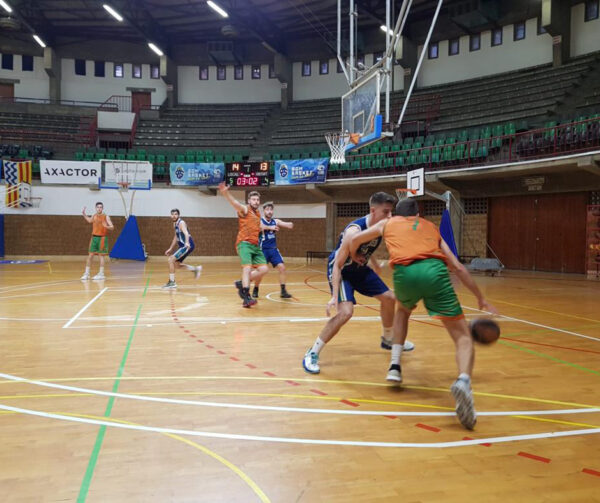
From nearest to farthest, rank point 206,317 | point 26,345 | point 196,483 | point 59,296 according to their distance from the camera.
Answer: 1. point 196,483
2. point 26,345
3. point 206,317
4. point 59,296

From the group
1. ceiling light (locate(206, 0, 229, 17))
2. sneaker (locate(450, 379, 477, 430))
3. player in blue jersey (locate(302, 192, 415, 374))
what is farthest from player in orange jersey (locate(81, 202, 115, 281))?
ceiling light (locate(206, 0, 229, 17))

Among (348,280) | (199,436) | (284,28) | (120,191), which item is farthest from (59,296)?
(284,28)

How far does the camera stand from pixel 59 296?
9297 millimetres

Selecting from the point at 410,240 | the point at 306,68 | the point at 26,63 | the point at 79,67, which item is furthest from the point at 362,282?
the point at 26,63

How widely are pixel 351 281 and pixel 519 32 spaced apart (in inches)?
885

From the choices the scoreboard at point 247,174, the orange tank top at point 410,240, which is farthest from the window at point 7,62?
the orange tank top at point 410,240

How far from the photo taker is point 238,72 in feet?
93.6

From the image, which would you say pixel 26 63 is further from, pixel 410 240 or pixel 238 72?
pixel 410 240

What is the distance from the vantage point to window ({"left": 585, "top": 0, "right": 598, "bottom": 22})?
19.8m

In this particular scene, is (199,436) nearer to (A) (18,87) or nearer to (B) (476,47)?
(B) (476,47)

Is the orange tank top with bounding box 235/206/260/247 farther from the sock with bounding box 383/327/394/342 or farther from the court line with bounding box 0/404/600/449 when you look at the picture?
the court line with bounding box 0/404/600/449

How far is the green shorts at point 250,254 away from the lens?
814 cm

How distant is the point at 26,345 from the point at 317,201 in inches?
697

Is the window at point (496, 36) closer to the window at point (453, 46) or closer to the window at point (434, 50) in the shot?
the window at point (453, 46)
